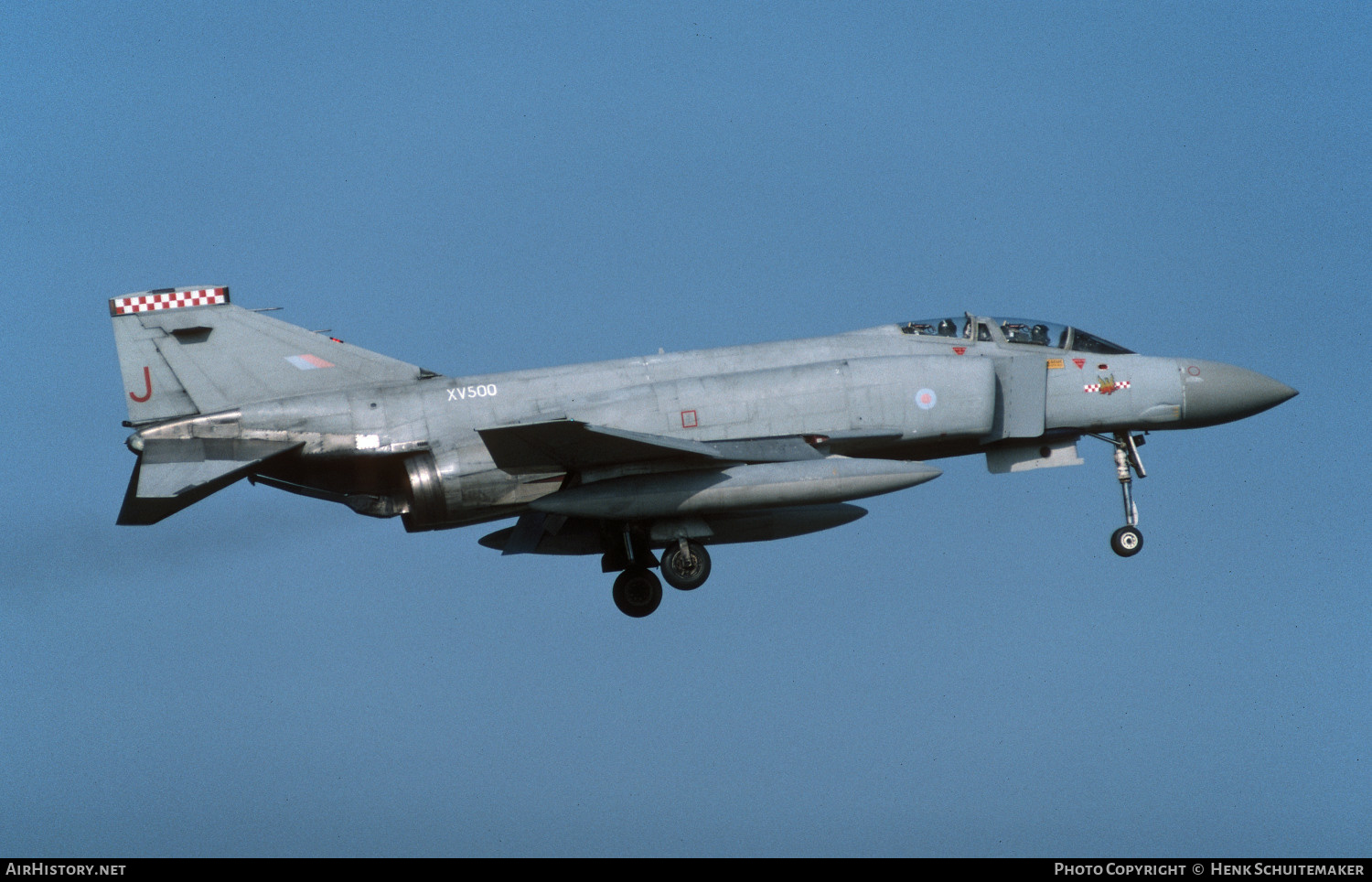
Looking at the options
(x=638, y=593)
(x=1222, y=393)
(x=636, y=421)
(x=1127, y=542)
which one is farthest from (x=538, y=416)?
(x=1222, y=393)

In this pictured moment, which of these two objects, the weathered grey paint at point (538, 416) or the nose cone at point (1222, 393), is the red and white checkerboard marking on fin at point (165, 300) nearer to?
the weathered grey paint at point (538, 416)

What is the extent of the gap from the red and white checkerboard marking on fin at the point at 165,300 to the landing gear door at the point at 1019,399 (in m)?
9.66

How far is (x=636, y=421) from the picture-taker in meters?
20.6

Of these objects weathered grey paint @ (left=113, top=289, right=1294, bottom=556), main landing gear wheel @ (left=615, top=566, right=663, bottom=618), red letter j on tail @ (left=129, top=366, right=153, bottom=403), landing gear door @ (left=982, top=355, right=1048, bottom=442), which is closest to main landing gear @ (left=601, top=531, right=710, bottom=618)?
main landing gear wheel @ (left=615, top=566, right=663, bottom=618)

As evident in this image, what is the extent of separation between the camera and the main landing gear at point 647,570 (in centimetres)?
2088

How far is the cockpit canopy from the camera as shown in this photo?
22156 mm

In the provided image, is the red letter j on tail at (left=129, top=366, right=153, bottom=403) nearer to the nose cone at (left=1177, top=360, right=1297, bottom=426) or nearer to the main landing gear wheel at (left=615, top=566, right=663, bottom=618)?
the main landing gear wheel at (left=615, top=566, right=663, bottom=618)

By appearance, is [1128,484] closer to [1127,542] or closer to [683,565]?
[1127,542]

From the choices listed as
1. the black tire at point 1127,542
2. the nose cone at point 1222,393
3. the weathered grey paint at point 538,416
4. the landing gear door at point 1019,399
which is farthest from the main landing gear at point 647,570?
the nose cone at point 1222,393

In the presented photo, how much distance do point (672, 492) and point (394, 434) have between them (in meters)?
3.41

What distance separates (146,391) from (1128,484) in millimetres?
12357

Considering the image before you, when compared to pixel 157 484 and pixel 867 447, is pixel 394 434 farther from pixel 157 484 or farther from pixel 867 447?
pixel 867 447

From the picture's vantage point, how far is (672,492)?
66.4ft
